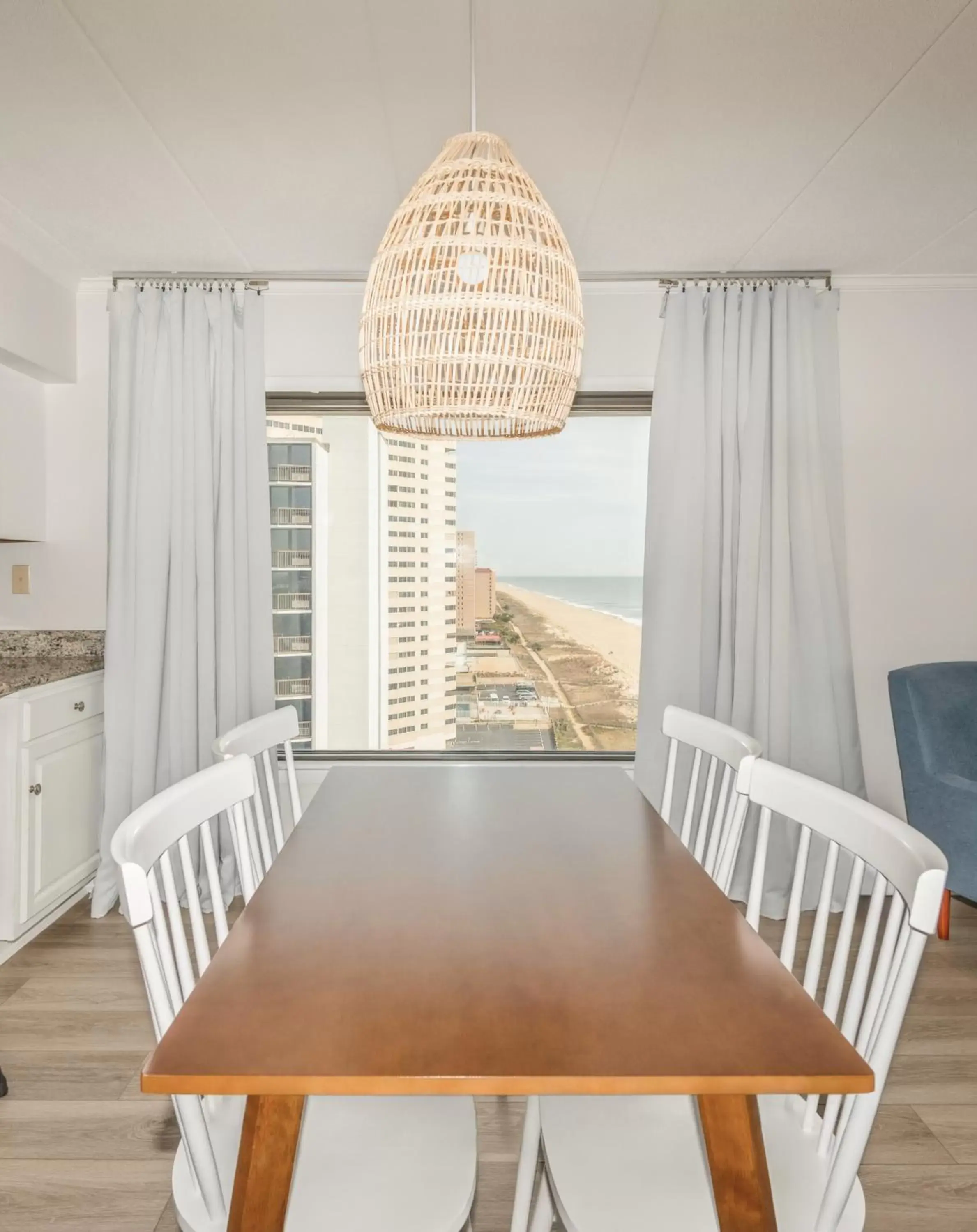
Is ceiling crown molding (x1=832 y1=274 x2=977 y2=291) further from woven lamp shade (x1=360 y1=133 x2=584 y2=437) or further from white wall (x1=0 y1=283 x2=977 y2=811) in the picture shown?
woven lamp shade (x1=360 y1=133 x2=584 y2=437)

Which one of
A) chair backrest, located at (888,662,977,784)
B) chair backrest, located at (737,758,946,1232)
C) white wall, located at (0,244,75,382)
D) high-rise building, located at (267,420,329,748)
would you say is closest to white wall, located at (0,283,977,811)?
white wall, located at (0,244,75,382)

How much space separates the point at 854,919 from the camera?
1.10 meters

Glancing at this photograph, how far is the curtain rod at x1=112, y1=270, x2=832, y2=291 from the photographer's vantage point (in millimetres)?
3137

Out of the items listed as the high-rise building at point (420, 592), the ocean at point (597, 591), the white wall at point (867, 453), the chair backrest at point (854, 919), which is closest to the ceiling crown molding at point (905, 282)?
the white wall at point (867, 453)

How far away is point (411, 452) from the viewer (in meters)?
3.43

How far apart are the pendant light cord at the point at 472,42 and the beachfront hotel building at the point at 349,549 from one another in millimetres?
1770

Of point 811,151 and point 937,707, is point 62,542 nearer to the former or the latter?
point 811,151

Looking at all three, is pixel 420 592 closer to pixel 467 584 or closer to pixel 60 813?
pixel 467 584

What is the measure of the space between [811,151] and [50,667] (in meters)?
2.98

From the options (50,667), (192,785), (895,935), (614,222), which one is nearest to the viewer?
(895,935)

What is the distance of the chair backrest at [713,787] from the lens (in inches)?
65.9

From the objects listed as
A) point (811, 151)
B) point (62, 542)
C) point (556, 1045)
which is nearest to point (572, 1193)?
point (556, 1045)

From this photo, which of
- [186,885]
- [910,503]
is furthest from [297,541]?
[910,503]

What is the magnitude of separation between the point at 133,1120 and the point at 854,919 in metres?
1.73
